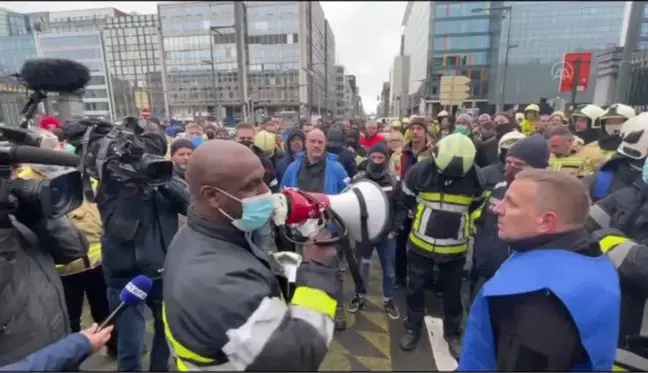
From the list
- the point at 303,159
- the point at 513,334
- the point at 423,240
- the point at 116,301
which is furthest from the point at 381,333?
the point at 513,334

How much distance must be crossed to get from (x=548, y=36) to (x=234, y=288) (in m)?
2.72

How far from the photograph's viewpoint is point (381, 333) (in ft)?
12.7

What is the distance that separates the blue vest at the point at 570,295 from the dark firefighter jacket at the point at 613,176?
223cm

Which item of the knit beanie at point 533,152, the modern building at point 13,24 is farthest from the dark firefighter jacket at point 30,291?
the knit beanie at point 533,152

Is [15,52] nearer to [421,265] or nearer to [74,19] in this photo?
[74,19]

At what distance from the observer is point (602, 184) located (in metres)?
3.15

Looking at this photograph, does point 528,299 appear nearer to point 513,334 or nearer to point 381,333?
point 513,334

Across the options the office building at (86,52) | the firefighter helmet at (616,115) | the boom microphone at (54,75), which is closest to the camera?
the office building at (86,52)

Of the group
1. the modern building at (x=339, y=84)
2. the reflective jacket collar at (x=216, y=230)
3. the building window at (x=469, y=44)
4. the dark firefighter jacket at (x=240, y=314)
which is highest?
the building window at (x=469, y=44)

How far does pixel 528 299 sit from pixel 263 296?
0.84m

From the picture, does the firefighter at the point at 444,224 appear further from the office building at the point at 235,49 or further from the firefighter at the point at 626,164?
the office building at the point at 235,49

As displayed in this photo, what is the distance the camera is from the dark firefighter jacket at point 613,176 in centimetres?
301

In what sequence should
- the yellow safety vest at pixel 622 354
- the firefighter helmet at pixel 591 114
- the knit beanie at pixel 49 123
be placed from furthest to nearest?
1. the firefighter helmet at pixel 591 114
2. the knit beanie at pixel 49 123
3. the yellow safety vest at pixel 622 354

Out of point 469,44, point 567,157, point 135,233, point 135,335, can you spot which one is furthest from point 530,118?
point 135,335
